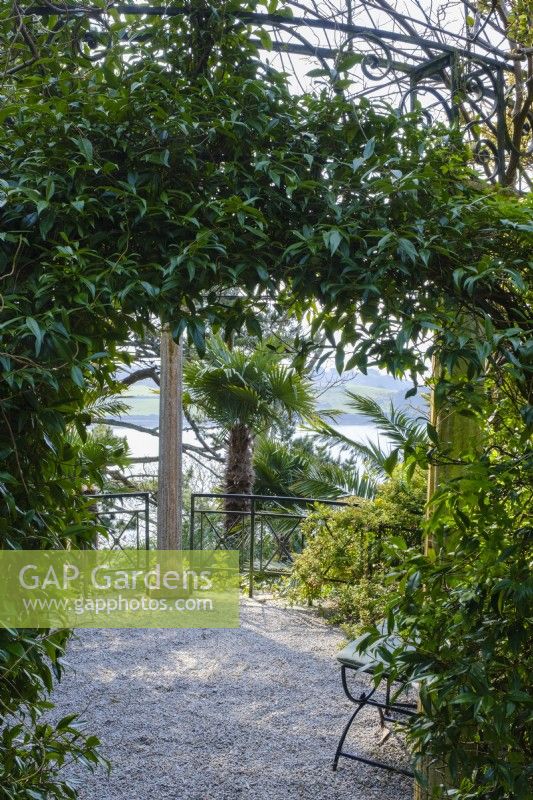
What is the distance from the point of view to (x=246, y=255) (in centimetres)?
171

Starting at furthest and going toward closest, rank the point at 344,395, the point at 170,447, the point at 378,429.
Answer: the point at 344,395, the point at 378,429, the point at 170,447

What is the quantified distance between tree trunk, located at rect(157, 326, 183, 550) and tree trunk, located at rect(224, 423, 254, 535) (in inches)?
64.2

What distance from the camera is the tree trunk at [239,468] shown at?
7.39m

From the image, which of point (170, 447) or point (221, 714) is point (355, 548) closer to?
point (170, 447)

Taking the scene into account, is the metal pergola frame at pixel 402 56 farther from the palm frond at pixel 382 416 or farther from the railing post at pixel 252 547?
the railing post at pixel 252 547

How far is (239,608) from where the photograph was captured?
5.83 m

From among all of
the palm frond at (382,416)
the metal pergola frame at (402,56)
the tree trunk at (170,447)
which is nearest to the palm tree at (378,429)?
the palm frond at (382,416)

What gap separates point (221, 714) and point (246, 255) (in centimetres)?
280

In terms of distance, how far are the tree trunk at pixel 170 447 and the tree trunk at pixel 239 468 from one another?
64.2 inches

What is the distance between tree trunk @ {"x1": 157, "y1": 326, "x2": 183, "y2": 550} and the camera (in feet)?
18.7

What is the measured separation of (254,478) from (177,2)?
6.09 m

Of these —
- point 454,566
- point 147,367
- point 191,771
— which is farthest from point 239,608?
point 147,367

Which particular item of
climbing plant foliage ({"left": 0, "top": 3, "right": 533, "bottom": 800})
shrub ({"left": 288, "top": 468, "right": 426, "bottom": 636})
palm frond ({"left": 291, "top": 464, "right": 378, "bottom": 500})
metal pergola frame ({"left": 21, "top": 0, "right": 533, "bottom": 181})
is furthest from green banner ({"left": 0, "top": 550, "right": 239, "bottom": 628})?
metal pergola frame ({"left": 21, "top": 0, "right": 533, "bottom": 181})

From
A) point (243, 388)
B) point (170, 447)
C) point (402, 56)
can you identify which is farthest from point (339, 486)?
point (402, 56)
